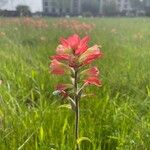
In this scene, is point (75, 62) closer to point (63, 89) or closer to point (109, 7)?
point (63, 89)

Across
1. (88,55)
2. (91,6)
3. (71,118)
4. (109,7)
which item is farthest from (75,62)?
(91,6)

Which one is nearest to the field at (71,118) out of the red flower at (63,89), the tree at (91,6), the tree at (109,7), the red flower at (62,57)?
the red flower at (63,89)

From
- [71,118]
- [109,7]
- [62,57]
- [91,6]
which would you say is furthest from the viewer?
[91,6]

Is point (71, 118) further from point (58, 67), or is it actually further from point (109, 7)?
point (109, 7)

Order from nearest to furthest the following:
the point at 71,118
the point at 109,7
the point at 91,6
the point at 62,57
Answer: the point at 62,57, the point at 71,118, the point at 109,7, the point at 91,6

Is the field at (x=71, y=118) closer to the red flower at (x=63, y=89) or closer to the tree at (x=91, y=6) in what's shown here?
the red flower at (x=63, y=89)

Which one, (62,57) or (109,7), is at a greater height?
(62,57)

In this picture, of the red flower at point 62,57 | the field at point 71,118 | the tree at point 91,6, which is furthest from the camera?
the tree at point 91,6

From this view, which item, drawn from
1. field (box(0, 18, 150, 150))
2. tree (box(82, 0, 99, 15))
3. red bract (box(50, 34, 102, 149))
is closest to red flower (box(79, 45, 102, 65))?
red bract (box(50, 34, 102, 149))

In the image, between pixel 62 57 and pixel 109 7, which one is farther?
pixel 109 7

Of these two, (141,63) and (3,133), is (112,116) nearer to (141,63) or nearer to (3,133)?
(3,133)

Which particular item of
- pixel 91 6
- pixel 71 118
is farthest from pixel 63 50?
pixel 91 6

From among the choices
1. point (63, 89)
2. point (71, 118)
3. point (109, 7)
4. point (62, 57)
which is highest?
point (62, 57)

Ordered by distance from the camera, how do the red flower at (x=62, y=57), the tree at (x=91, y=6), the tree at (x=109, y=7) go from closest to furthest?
1. the red flower at (x=62, y=57)
2. the tree at (x=109, y=7)
3. the tree at (x=91, y=6)
